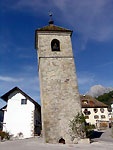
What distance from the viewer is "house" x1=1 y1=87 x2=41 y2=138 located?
52.5 ft

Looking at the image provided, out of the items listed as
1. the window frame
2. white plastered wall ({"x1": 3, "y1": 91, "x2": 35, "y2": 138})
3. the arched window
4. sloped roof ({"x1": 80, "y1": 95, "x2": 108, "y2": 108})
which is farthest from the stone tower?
sloped roof ({"x1": 80, "y1": 95, "x2": 108, "y2": 108})

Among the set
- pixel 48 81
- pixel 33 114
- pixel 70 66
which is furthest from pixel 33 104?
pixel 70 66

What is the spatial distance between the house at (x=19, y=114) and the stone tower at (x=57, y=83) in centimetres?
488

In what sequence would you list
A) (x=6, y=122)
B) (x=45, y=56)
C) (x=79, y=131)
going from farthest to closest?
(x=6, y=122) → (x=45, y=56) → (x=79, y=131)

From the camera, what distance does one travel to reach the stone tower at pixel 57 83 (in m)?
11.2

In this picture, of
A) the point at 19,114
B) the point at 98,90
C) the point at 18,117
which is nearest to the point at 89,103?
the point at 19,114

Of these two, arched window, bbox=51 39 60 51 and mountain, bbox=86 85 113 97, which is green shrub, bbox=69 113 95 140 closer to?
arched window, bbox=51 39 60 51

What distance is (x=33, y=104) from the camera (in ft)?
57.2

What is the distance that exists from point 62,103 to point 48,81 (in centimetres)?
230

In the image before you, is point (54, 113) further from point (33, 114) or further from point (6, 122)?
point (6, 122)

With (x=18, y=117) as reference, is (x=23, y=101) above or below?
above

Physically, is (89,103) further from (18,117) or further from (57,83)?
(57,83)

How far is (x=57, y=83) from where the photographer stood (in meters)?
12.5

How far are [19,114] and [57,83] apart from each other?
7.35 meters
